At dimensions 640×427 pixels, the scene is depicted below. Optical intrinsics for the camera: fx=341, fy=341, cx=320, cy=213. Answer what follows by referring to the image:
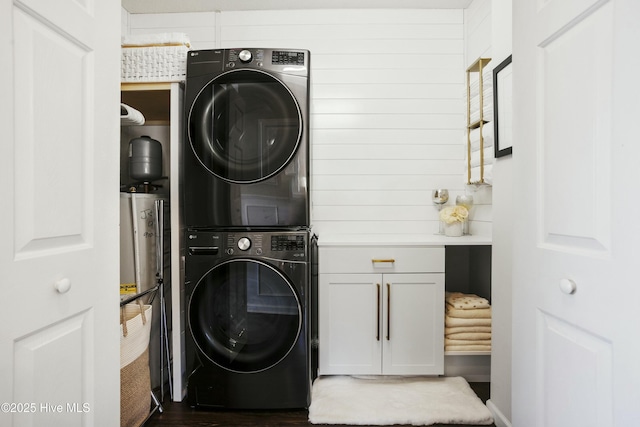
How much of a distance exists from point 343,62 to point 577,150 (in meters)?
2.05

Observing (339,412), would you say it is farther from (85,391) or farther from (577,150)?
(577,150)

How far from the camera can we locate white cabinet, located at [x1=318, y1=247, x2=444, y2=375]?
76.4 inches

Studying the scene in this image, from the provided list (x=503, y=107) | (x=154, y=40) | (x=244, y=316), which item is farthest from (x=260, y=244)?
(x=503, y=107)

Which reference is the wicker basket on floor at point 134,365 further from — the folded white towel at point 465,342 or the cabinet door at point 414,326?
the folded white towel at point 465,342

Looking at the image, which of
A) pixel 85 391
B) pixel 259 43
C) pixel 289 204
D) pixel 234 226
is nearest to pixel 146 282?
pixel 234 226

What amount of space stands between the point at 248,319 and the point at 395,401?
89 centimetres

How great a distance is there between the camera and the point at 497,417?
163cm

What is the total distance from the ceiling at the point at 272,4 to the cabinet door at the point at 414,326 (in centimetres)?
191

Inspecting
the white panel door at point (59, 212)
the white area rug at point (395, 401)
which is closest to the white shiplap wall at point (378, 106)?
the white area rug at point (395, 401)

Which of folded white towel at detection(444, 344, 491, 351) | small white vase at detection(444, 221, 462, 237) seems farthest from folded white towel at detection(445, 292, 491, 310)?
small white vase at detection(444, 221, 462, 237)

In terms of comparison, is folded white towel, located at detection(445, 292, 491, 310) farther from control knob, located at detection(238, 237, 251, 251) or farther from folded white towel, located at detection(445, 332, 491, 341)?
control knob, located at detection(238, 237, 251, 251)

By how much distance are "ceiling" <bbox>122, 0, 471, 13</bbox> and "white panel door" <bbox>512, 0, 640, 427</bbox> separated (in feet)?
5.66

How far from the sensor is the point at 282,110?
1.77m

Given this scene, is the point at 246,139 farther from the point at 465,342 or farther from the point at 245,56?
the point at 465,342
